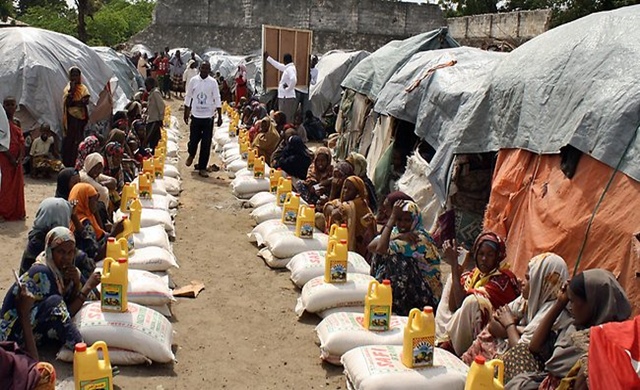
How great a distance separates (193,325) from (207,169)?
20.3 feet

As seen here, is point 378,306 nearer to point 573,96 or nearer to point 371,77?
point 573,96

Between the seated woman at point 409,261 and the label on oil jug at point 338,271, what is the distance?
0.27m

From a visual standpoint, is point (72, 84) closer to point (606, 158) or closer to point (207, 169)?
point (207, 169)

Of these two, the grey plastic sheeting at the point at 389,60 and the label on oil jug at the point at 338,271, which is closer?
the label on oil jug at the point at 338,271

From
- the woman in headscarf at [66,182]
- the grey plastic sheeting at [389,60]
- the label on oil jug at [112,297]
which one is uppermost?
the grey plastic sheeting at [389,60]

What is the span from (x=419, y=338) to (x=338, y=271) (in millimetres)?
1458

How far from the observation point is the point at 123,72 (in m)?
16.0

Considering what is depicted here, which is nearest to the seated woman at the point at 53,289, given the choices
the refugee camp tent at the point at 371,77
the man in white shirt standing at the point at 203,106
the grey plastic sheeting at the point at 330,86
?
the man in white shirt standing at the point at 203,106

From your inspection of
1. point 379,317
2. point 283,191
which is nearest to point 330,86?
point 283,191

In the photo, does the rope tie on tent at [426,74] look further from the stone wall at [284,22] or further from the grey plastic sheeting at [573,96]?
the stone wall at [284,22]

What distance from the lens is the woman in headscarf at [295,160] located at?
905cm

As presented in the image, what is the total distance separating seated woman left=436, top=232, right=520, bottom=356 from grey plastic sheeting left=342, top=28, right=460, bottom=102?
6690 mm

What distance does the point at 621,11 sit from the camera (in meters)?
5.45

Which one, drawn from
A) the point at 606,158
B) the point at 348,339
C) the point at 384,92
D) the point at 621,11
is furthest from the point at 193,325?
the point at 384,92
